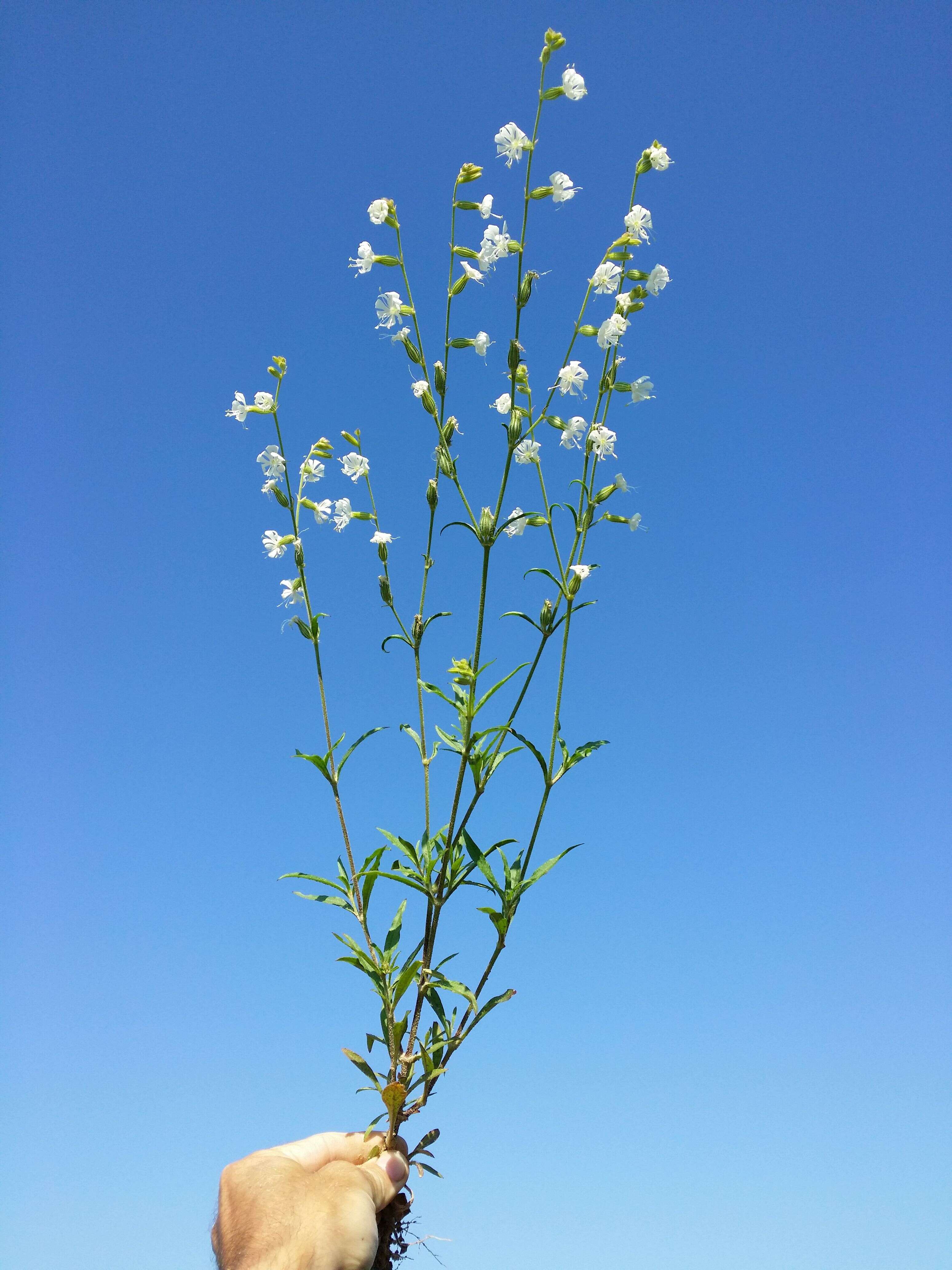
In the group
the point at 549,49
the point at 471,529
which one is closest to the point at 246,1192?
the point at 471,529

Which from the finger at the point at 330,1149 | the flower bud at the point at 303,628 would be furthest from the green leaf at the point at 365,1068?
the flower bud at the point at 303,628

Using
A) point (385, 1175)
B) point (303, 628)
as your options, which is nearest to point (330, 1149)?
point (385, 1175)

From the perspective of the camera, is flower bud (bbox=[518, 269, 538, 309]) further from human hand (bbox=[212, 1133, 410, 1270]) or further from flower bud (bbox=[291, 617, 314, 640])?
human hand (bbox=[212, 1133, 410, 1270])

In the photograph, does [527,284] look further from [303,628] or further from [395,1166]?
[395,1166]

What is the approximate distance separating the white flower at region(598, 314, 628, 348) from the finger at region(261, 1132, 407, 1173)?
244cm

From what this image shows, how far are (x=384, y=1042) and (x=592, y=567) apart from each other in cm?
156

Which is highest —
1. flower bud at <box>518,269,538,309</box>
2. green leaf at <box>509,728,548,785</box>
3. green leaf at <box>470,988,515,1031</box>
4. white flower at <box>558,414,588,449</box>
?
flower bud at <box>518,269,538,309</box>

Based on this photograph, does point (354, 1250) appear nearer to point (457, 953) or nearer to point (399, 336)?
point (457, 953)

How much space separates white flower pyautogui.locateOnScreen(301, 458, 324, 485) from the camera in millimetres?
2916

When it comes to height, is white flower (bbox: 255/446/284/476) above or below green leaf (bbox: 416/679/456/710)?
above

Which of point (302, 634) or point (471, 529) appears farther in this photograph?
point (302, 634)

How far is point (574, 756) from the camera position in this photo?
2518 millimetres

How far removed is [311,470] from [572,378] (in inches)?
37.4

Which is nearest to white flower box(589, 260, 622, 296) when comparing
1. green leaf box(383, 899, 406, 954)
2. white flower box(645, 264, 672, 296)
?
white flower box(645, 264, 672, 296)
